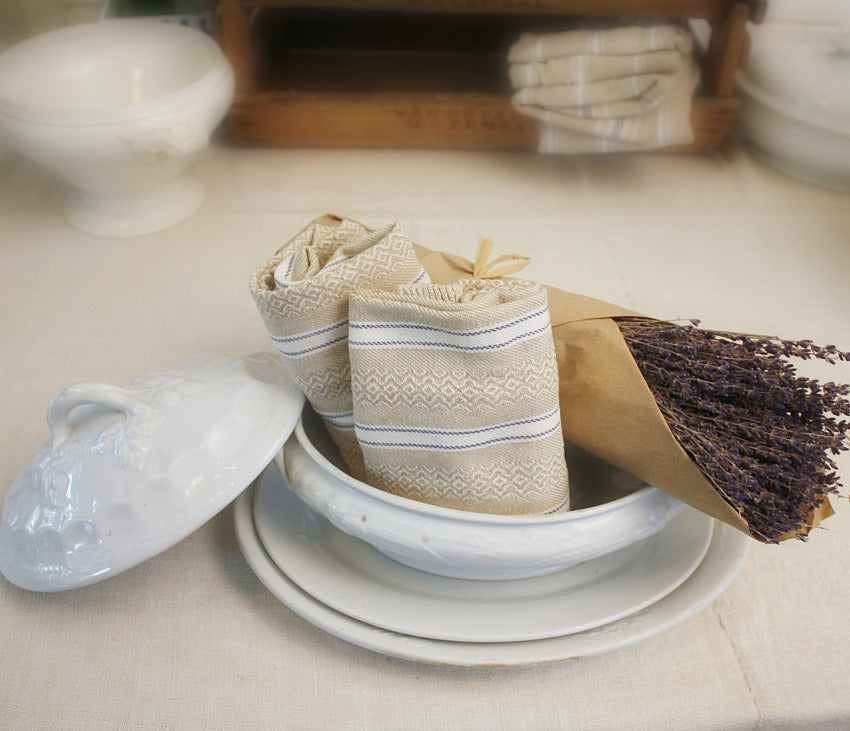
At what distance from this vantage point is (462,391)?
0.38 metres

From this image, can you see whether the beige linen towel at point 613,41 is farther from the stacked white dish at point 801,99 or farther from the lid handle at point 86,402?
the lid handle at point 86,402

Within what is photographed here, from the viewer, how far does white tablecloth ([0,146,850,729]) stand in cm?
40

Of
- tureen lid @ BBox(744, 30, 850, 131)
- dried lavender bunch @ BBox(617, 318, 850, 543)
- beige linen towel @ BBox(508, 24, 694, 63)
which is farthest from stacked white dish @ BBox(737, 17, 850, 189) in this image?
dried lavender bunch @ BBox(617, 318, 850, 543)

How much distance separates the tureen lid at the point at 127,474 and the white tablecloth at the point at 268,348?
0.06 m

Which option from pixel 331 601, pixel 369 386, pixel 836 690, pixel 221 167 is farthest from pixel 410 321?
pixel 221 167

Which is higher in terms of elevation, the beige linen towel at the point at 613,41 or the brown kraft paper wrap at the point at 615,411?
the beige linen towel at the point at 613,41

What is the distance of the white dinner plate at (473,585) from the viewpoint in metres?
0.39

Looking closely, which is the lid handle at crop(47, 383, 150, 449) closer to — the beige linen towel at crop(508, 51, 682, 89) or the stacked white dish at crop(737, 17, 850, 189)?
the beige linen towel at crop(508, 51, 682, 89)

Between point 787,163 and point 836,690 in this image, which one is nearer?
point 836,690

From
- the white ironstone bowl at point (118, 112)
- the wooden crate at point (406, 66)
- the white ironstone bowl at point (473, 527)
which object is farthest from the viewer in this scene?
the wooden crate at point (406, 66)

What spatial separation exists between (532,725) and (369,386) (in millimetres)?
179

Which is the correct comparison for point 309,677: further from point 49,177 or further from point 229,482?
point 49,177

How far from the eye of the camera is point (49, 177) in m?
0.90

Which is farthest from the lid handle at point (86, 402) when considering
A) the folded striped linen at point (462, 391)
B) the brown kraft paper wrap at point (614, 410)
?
the brown kraft paper wrap at point (614, 410)
